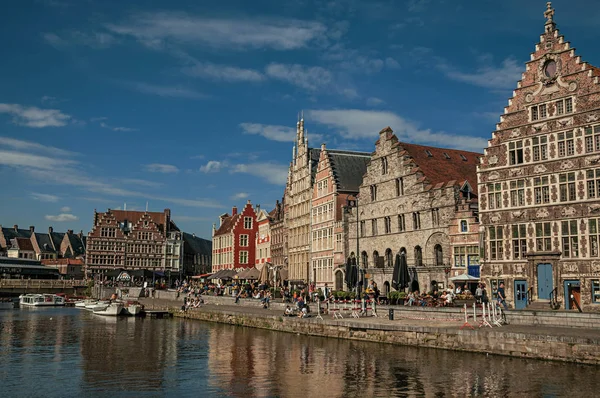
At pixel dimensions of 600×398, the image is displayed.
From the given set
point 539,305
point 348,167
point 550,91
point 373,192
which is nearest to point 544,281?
point 539,305

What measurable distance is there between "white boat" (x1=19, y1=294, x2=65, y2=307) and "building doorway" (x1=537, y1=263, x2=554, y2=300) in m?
60.4

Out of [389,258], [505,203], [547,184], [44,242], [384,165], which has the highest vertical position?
[384,165]

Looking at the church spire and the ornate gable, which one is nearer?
the ornate gable

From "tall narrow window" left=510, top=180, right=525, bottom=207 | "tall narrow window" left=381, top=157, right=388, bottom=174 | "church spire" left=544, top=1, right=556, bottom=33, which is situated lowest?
"tall narrow window" left=510, top=180, right=525, bottom=207

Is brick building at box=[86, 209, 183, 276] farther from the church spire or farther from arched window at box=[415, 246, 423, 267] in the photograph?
the church spire

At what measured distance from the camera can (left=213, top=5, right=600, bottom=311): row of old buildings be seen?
114 ft

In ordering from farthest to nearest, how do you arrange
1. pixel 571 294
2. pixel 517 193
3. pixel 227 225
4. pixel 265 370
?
pixel 227 225, pixel 517 193, pixel 571 294, pixel 265 370

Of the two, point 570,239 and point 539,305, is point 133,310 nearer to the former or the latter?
point 539,305

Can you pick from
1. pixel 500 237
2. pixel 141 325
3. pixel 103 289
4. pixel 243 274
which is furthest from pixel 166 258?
pixel 500 237

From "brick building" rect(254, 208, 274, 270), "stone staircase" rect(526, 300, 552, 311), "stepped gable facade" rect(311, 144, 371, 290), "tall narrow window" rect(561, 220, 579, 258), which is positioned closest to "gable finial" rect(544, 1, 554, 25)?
"tall narrow window" rect(561, 220, 579, 258)

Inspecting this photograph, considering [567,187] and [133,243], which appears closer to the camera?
[567,187]

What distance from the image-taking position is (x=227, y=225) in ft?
316

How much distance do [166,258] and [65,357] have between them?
259 ft

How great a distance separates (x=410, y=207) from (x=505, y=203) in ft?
31.8
